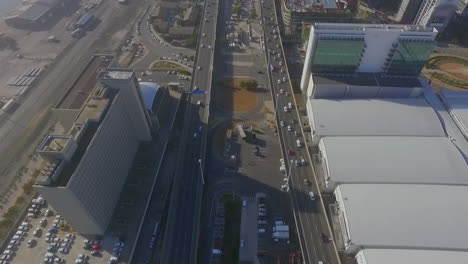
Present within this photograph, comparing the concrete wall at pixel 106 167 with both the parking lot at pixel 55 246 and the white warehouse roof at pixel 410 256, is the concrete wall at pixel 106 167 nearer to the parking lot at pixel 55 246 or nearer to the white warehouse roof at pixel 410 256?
the parking lot at pixel 55 246

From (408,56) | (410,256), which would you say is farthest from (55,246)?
(408,56)

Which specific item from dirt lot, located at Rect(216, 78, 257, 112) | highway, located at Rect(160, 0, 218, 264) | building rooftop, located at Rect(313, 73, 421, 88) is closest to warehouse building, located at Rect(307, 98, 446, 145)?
building rooftop, located at Rect(313, 73, 421, 88)

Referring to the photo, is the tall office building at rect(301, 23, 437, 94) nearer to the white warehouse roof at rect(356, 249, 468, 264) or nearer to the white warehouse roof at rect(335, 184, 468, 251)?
the white warehouse roof at rect(335, 184, 468, 251)

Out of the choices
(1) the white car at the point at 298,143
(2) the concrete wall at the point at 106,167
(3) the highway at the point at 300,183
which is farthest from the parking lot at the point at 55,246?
(1) the white car at the point at 298,143

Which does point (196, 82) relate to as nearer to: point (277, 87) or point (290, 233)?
point (277, 87)

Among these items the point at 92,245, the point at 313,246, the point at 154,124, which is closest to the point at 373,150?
the point at 313,246

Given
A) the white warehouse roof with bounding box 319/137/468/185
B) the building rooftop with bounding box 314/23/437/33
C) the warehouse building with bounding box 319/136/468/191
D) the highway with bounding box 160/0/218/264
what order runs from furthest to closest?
the building rooftop with bounding box 314/23/437/33 < the white warehouse roof with bounding box 319/137/468/185 < the warehouse building with bounding box 319/136/468/191 < the highway with bounding box 160/0/218/264

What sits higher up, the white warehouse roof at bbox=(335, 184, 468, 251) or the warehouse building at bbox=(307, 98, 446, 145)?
the warehouse building at bbox=(307, 98, 446, 145)
